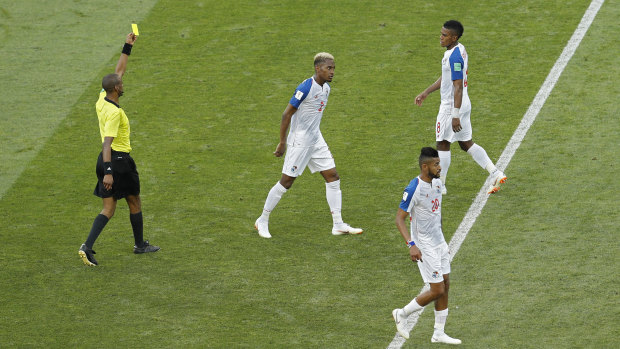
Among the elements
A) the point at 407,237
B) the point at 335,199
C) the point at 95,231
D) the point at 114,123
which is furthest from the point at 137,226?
the point at 407,237

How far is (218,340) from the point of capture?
9.66 metres

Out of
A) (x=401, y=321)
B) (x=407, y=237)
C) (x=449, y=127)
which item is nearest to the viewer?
(x=407, y=237)

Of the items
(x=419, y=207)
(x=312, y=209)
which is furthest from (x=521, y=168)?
(x=419, y=207)

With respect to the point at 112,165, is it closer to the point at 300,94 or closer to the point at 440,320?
the point at 300,94

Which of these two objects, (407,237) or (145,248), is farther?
(145,248)

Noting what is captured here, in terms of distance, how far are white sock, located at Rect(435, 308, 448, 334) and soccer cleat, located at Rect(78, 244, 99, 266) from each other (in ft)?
13.6

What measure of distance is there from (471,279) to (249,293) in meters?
2.43

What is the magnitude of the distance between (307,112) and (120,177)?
2.33 metres

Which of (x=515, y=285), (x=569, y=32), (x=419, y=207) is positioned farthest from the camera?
(x=569, y=32)

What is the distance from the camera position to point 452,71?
12.2 meters

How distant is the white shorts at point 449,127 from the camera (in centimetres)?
1250

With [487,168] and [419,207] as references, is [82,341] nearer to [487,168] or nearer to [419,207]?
[419,207]

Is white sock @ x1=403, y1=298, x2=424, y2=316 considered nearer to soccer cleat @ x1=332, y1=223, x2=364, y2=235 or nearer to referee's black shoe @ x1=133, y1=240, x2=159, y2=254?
soccer cleat @ x1=332, y1=223, x2=364, y2=235

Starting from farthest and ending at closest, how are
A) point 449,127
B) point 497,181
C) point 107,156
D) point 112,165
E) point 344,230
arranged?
point 497,181, point 449,127, point 344,230, point 112,165, point 107,156
